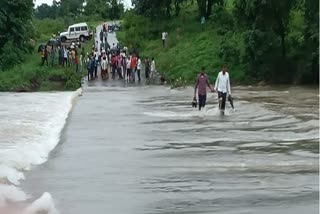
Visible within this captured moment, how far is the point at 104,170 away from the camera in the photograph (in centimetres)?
1237

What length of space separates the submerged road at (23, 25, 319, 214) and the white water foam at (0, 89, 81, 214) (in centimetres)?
28

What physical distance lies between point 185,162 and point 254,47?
23.5m

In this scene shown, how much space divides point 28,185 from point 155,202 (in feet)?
8.26

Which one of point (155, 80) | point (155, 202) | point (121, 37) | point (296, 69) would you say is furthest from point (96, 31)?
point (155, 202)

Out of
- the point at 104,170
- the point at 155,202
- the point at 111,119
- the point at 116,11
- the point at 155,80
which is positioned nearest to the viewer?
the point at 155,202

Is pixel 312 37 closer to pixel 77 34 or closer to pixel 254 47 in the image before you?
pixel 254 47

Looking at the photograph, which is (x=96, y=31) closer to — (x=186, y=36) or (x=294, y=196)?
(x=186, y=36)

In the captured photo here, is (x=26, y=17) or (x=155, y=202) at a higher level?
(x=26, y=17)

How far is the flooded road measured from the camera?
9.65 metres

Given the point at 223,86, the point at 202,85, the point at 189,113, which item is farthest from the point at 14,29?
the point at 223,86

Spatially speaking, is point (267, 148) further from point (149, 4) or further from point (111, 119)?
point (149, 4)

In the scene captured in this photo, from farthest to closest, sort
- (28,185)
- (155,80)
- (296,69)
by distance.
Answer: (155,80) → (296,69) → (28,185)

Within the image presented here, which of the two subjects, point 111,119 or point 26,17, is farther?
point 26,17

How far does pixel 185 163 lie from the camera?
42.4 ft
